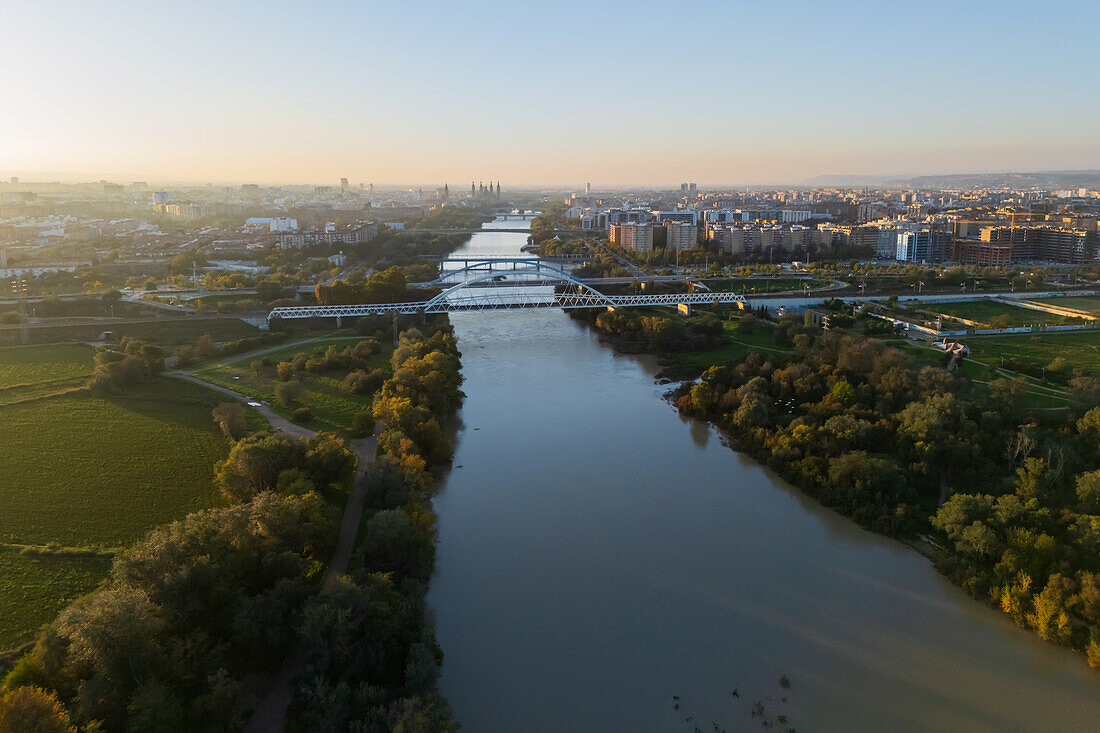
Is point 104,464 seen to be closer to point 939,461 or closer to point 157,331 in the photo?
point 157,331

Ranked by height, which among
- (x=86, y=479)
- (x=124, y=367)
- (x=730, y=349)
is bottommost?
(x=86, y=479)

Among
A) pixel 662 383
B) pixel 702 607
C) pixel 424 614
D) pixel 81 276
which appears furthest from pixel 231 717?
pixel 81 276

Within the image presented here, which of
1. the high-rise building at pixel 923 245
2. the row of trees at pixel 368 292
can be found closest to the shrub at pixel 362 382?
the row of trees at pixel 368 292

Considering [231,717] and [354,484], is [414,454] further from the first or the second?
[231,717]

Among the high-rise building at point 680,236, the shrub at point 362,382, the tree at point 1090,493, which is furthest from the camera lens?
the high-rise building at point 680,236

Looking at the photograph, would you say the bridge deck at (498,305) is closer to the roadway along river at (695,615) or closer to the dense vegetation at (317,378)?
the dense vegetation at (317,378)

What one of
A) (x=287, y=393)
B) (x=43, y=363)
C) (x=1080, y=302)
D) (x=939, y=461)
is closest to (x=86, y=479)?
(x=287, y=393)

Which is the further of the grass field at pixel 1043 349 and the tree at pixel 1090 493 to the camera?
the grass field at pixel 1043 349
